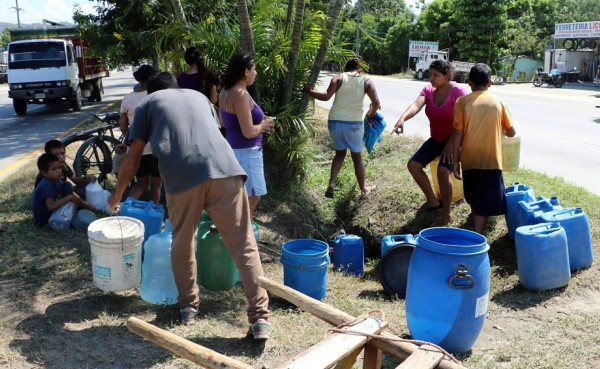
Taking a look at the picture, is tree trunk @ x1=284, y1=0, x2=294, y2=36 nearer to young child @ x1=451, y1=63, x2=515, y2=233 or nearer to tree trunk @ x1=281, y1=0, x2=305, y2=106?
tree trunk @ x1=281, y1=0, x2=305, y2=106

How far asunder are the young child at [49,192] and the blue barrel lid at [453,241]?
3.83 metres

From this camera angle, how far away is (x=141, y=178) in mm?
6438

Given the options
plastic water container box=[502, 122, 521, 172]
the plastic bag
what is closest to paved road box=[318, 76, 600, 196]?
plastic water container box=[502, 122, 521, 172]

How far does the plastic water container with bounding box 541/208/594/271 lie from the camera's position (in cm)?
512

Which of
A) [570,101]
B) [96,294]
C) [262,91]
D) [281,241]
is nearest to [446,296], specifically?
[96,294]

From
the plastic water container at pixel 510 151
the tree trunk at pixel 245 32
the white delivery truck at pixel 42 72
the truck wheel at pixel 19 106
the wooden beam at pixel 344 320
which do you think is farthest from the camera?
the truck wheel at pixel 19 106

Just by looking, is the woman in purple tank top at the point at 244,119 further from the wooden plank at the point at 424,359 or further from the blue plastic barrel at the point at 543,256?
the wooden plank at the point at 424,359

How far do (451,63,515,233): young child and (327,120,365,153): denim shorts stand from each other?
173cm

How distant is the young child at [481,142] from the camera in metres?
5.41

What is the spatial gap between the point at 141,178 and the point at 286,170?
6.76 ft

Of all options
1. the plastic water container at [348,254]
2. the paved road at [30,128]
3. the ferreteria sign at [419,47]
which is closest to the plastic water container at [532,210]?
the plastic water container at [348,254]

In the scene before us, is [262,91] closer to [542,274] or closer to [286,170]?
[286,170]

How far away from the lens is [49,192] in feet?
19.7

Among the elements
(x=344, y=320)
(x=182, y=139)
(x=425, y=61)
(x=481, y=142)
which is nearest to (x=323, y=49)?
(x=481, y=142)
